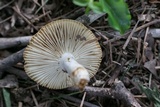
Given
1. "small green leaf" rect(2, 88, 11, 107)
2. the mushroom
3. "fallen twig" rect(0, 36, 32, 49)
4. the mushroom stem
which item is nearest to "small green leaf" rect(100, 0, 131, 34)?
the mushroom

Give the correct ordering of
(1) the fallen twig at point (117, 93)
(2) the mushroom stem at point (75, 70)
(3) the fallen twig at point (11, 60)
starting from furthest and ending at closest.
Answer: (3) the fallen twig at point (11, 60) < (1) the fallen twig at point (117, 93) < (2) the mushroom stem at point (75, 70)

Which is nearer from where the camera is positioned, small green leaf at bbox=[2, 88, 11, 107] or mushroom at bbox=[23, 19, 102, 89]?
mushroom at bbox=[23, 19, 102, 89]

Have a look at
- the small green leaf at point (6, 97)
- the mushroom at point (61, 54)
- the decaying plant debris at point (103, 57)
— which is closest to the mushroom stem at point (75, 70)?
the mushroom at point (61, 54)

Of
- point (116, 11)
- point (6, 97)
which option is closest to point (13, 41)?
point (6, 97)

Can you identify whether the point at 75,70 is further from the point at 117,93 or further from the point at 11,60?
the point at 11,60

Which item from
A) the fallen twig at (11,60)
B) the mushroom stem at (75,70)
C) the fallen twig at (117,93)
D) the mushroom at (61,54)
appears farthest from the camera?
the fallen twig at (11,60)

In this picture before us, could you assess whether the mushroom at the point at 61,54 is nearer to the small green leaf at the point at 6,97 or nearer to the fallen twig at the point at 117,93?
the fallen twig at the point at 117,93

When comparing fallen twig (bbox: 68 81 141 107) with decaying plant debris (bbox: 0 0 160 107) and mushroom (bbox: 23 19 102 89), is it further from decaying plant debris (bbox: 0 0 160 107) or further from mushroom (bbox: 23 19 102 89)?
mushroom (bbox: 23 19 102 89)
